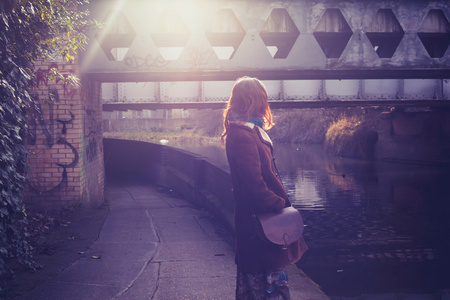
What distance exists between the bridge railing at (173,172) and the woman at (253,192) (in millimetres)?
4404

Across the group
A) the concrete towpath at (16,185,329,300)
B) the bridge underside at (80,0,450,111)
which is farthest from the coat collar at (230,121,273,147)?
the bridge underside at (80,0,450,111)

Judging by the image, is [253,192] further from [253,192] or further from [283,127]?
[283,127]

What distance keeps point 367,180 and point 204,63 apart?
13.3 m

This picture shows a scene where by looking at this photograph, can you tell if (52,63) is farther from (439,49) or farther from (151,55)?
(439,49)

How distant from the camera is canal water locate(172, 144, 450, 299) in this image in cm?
636

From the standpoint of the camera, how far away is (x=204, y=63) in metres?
8.41

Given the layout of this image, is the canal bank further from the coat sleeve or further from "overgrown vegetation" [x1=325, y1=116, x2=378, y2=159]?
"overgrown vegetation" [x1=325, y1=116, x2=378, y2=159]

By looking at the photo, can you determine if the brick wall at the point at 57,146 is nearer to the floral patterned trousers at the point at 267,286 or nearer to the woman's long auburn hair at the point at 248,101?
the woman's long auburn hair at the point at 248,101

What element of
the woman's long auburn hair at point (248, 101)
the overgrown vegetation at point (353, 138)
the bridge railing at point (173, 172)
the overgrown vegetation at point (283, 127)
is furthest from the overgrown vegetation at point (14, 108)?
the overgrown vegetation at point (353, 138)

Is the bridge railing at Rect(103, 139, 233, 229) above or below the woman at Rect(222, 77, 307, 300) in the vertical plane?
below

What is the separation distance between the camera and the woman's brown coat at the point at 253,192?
283cm

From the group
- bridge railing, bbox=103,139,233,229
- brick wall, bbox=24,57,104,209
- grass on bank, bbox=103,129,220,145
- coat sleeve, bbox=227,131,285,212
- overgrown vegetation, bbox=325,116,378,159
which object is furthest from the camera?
grass on bank, bbox=103,129,220,145

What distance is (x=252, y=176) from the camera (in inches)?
111

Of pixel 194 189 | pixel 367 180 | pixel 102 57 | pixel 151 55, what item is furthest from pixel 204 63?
pixel 367 180
